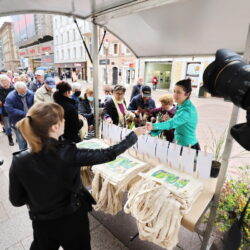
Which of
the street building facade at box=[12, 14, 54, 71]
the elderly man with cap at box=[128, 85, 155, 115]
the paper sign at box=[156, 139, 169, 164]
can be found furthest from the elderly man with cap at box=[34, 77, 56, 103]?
the street building facade at box=[12, 14, 54, 71]

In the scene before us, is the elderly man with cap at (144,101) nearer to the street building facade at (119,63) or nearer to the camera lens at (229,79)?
the camera lens at (229,79)

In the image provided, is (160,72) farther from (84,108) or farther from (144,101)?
(84,108)

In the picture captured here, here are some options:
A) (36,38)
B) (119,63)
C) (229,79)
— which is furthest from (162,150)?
(36,38)

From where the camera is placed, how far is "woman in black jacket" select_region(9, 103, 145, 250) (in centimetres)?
92

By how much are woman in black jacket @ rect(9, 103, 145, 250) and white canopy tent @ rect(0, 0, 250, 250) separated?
39.7 inches

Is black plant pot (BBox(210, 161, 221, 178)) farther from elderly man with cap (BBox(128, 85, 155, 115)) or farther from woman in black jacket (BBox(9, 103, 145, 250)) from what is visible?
elderly man with cap (BBox(128, 85, 155, 115))

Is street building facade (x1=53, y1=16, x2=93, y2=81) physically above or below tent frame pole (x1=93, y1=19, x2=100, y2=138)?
above

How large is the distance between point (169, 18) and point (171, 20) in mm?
50

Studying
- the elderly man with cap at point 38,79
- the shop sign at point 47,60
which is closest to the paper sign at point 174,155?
the elderly man with cap at point 38,79

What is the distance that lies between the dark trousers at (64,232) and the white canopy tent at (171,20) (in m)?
1.00

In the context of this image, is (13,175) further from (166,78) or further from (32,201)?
(166,78)

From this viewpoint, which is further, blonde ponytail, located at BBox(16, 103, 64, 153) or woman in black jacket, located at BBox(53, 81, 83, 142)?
woman in black jacket, located at BBox(53, 81, 83, 142)

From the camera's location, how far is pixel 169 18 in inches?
77.2

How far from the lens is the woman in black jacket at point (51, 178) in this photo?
0.92 metres
